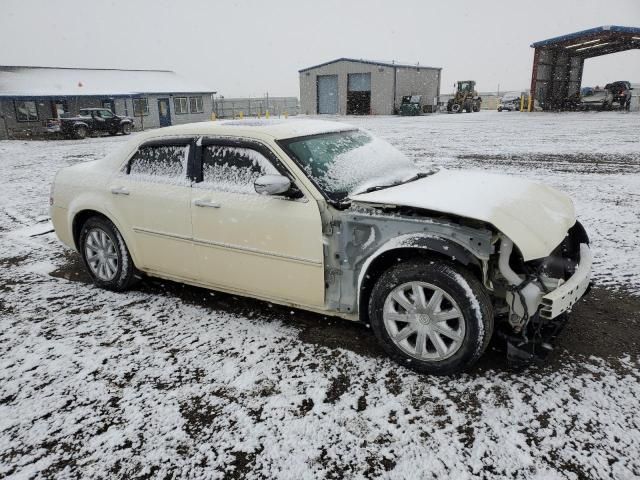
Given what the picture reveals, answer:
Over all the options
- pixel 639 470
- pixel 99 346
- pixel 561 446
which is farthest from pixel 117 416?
pixel 639 470

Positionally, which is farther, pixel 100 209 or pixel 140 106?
pixel 140 106

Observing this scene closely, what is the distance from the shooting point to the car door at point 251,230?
328 cm

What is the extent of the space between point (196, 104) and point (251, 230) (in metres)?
38.0

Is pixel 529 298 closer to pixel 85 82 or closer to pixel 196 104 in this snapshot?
pixel 85 82

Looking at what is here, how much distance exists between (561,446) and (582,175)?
870 centimetres

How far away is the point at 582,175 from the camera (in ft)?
31.6

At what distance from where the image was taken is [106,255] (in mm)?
4516

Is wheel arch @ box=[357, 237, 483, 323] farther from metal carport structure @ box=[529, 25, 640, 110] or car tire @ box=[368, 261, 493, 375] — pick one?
metal carport structure @ box=[529, 25, 640, 110]

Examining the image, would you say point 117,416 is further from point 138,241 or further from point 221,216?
point 138,241

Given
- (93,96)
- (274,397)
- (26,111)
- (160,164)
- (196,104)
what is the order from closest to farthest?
(274,397) → (160,164) → (26,111) → (93,96) → (196,104)

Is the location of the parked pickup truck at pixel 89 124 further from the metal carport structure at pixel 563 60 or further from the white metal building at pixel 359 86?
the metal carport structure at pixel 563 60

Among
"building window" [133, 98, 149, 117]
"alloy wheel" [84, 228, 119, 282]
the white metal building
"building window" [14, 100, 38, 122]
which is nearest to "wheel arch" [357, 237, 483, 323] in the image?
"alloy wheel" [84, 228, 119, 282]

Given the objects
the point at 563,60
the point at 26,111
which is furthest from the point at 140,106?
the point at 563,60

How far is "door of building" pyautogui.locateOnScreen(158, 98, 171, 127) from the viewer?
35875 mm
